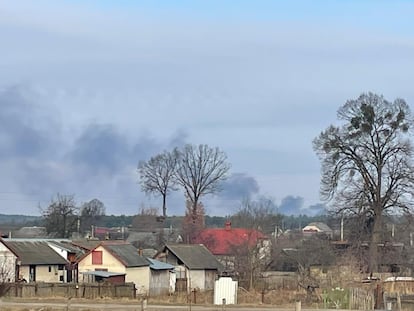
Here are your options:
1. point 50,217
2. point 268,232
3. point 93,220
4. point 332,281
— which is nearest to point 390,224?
point 332,281

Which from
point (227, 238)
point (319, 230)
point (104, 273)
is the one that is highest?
point (319, 230)

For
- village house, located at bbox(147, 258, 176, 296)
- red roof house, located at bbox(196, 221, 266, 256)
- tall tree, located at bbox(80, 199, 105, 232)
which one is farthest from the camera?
tall tree, located at bbox(80, 199, 105, 232)

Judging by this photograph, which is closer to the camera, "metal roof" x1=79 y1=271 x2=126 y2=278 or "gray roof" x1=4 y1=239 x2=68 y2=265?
"metal roof" x1=79 y1=271 x2=126 y2=278

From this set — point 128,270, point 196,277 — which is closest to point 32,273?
point 128,270

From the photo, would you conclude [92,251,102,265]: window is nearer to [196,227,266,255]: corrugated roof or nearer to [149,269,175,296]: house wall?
[149,269,175,296]: house wall

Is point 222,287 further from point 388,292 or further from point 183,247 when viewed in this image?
point 183,247

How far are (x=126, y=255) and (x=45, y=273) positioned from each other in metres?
6.77

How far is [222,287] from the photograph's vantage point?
181ft

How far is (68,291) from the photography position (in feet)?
196

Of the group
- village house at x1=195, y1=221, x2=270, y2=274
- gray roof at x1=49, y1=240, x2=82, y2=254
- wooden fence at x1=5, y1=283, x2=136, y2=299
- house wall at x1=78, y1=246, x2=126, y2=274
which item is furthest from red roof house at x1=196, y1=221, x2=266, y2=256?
wooden fence at x1=5, y1=283, x2=136, y2=299

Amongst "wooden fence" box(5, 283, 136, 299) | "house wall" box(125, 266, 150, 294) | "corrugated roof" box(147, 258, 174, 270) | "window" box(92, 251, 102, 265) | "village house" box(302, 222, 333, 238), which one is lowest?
"wooden fence" box(5, 283, 136, 299)

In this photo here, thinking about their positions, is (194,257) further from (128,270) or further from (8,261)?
(8,261)

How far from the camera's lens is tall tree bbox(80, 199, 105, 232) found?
121100 mm

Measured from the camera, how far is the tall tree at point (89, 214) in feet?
397
